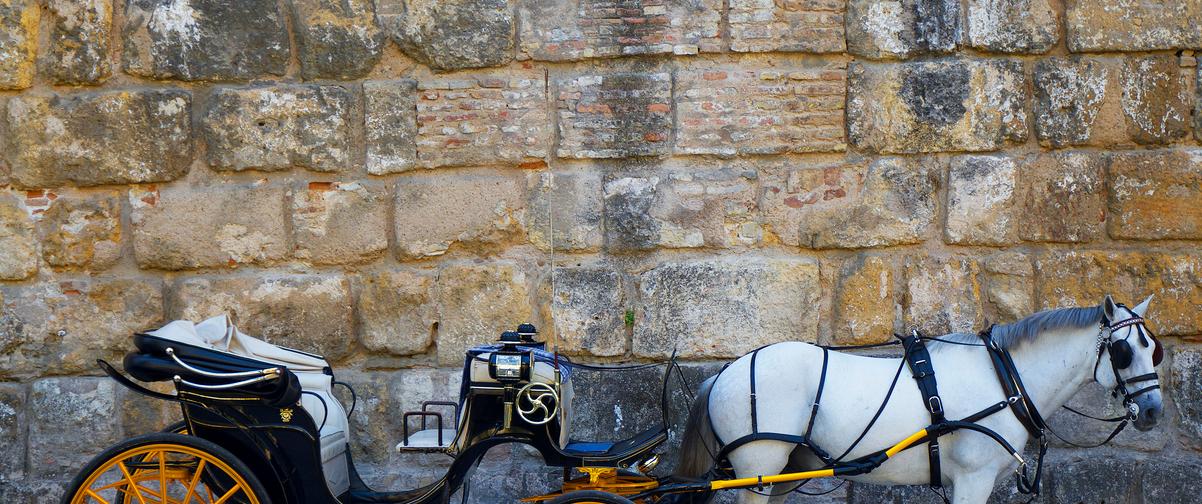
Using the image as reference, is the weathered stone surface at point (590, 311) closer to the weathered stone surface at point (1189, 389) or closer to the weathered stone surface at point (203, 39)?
the weathered stone surface at point (203, 39)

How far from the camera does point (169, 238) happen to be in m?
5.22

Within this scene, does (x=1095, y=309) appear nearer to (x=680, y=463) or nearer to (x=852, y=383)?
(x=852, y=383)

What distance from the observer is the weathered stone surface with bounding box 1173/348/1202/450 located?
17.1 feet

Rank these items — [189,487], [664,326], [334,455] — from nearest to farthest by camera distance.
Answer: [189,487] < [334,455] < [664,326]

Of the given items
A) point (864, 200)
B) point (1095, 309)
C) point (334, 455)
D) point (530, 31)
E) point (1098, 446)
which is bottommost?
point (1098, 446)

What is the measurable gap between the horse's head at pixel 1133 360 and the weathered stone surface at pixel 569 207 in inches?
92.5

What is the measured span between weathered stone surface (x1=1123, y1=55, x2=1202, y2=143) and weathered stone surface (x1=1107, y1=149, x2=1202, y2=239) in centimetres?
14

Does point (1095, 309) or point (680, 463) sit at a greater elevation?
point (1095, 309)

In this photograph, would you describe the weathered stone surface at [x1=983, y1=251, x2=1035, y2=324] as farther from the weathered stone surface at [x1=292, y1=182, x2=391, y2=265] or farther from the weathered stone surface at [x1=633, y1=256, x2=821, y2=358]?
the weathered stone surface at [x1=292, y1=182, x2=391, y2=265]

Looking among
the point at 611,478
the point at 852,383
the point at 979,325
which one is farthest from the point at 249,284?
the point at 979,325

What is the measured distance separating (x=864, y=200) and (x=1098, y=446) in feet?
5.56

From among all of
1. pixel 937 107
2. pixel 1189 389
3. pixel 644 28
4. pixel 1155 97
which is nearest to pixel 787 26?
pixel 644 28

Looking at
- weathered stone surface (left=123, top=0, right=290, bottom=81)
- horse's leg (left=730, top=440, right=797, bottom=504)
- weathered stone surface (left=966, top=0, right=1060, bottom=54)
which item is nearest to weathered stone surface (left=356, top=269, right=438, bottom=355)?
weathered stone surface (left=123, top=0, right=290, bottom=81)

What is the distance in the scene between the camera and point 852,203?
5.20 metres
